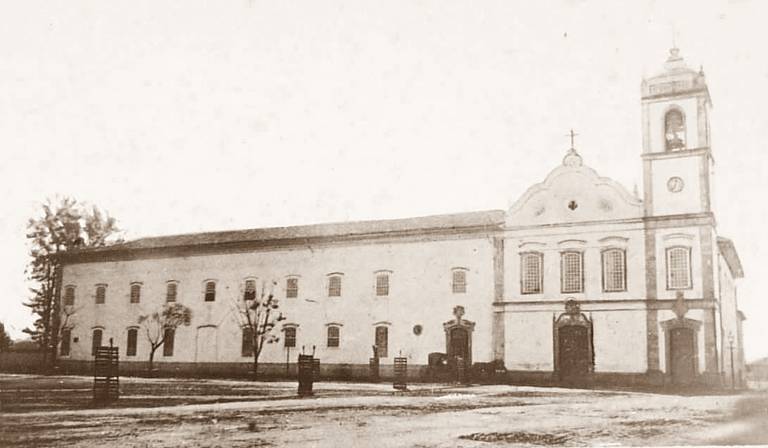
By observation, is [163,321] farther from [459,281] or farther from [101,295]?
[459,281]

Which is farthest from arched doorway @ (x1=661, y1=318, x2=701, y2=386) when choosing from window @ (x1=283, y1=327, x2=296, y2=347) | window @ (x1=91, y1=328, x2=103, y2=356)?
window @ (x1=91, y1=328, x2=103, y2=356)

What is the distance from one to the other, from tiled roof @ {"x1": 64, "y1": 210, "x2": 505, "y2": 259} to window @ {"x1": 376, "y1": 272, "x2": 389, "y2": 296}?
1136mm

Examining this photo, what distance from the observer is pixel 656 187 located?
19.6 metres

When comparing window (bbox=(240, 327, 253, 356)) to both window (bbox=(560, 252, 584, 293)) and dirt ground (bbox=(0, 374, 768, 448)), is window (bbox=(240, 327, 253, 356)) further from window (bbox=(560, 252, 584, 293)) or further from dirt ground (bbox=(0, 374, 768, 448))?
window (bbox=(560, 252, 584, 293))

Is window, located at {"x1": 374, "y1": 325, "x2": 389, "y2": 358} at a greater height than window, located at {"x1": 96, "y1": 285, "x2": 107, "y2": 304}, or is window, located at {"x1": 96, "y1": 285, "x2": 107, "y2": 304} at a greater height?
window, located at {"x1": 96, "y1": 285, "x2": 107, "y2": 304}

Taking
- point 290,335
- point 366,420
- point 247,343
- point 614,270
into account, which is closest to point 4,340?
point 247,343

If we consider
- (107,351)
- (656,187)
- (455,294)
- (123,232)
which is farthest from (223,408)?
(656,187)

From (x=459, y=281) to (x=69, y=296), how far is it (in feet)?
34.0

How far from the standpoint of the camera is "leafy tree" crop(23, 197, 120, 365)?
43.0 ft

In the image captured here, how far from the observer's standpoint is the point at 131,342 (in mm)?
21156

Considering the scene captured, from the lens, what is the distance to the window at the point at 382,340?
72.1ft

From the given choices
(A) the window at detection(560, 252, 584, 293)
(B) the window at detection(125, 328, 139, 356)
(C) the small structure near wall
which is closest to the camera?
(C) the small structure near wall

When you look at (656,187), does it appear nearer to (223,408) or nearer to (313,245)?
(313,245)

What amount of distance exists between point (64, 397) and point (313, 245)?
1059 cm
